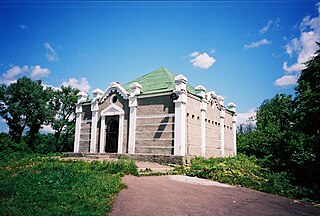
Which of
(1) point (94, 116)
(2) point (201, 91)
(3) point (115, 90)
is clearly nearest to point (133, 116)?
(3) point (115, 90)

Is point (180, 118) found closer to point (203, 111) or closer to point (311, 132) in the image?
point (203, 111)

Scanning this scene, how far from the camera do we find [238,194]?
962 centimetres

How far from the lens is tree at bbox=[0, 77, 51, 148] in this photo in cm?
3103

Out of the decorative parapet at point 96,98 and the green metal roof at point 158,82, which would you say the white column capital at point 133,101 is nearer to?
the green metal roof at point 158,82

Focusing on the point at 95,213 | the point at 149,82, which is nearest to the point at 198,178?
the point at 95,213

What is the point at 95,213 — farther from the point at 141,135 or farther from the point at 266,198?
the point at 141,135

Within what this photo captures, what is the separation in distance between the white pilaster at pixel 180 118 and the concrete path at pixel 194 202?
7458mm

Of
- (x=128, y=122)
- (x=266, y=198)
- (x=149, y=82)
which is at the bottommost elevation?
(x=266, y=198)

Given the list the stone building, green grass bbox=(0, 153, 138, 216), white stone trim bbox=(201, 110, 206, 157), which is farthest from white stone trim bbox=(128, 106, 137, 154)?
green grass bbox=(0, 153, 138, 216)

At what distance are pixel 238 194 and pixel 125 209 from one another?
4876mm

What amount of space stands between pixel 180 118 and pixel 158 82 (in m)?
5.08

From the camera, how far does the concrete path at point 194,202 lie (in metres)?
6.93

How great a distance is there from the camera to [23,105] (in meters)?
31.5

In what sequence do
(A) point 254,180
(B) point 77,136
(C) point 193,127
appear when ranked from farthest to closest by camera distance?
(B) point 77,136 → (C) point 193,127 → (A) point 254,180
